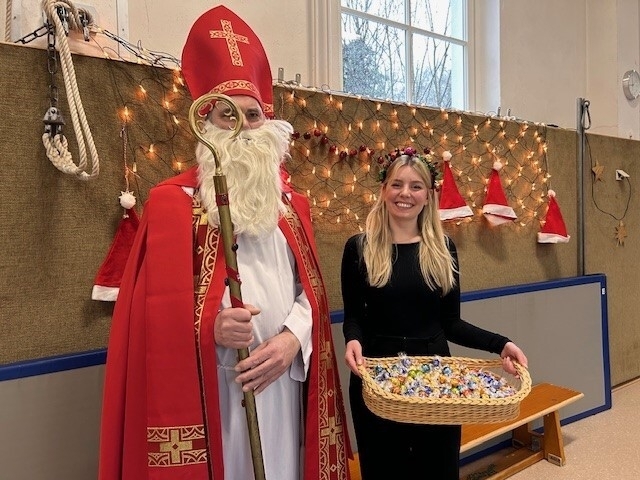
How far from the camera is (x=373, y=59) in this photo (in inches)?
142

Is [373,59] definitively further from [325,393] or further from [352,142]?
[325,393]

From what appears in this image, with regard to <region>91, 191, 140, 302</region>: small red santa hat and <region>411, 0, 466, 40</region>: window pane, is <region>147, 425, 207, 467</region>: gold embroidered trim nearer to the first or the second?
<region>91, 191, 140, 302</region>: small red santa hat

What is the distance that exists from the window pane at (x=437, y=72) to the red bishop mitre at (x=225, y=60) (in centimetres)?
249

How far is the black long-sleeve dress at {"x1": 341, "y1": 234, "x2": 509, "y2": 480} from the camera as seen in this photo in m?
1.71

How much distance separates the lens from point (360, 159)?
106 inches

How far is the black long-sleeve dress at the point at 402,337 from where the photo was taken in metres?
1.71

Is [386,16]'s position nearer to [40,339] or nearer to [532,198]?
[532,198]

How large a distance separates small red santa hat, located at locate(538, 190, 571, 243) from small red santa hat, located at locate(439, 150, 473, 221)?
81cm

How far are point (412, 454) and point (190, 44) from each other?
1.42m

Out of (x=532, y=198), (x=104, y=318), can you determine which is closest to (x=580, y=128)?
→ (x=532, y=198)

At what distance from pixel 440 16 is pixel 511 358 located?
10.2 ft

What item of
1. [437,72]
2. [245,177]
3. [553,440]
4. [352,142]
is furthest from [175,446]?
[437,72]

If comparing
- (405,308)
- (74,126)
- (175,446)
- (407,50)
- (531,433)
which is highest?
(407,50)

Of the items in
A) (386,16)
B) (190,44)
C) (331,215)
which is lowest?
(331,215)
